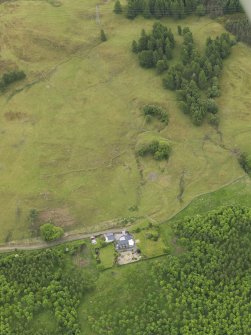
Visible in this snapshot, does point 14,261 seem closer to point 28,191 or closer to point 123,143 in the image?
point 28,191

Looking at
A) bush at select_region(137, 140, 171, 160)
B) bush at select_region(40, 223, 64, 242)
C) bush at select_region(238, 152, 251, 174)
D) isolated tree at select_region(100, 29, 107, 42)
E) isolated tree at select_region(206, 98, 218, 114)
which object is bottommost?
bush at select_region(40, 223, 64, 242)

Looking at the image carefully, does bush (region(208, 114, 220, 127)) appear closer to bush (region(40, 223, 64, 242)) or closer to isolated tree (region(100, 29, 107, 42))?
isolated tree (region(100, 29, 107, 42))

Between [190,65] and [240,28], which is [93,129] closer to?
[190,65]

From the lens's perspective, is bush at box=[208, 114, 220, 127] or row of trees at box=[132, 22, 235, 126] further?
row of trees at box=[132, 22, 235, 126]

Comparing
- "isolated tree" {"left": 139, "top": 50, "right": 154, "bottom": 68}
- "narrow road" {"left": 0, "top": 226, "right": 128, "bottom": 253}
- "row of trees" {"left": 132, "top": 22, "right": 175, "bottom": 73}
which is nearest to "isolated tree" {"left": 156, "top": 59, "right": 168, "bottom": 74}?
"row of trees" {"left": 132, "top": 22, "right": 175, "bottom": 73}

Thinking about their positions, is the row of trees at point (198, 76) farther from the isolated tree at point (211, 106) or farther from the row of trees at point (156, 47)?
the row of trees at point (156, 47)

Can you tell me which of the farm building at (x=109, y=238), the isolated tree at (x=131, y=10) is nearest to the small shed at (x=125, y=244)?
the farm building at (x=109, y=238)

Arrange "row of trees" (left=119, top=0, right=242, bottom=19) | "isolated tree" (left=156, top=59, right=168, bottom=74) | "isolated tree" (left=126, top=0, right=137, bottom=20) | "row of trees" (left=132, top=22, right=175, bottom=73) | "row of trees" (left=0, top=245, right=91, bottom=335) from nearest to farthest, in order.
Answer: "row of trees" (left=0, top=245, right=91, bottom=335)
"isolated tree" (left=156, top=59, right=168, bottom=74)
"row of trees" (left=132, top=22, right=175, bottom=73)
"row of trees" (left=119, top=0, right=242, bottom=19)
"isolated tree" (left=126, top=0, right=137, bottom=20)
